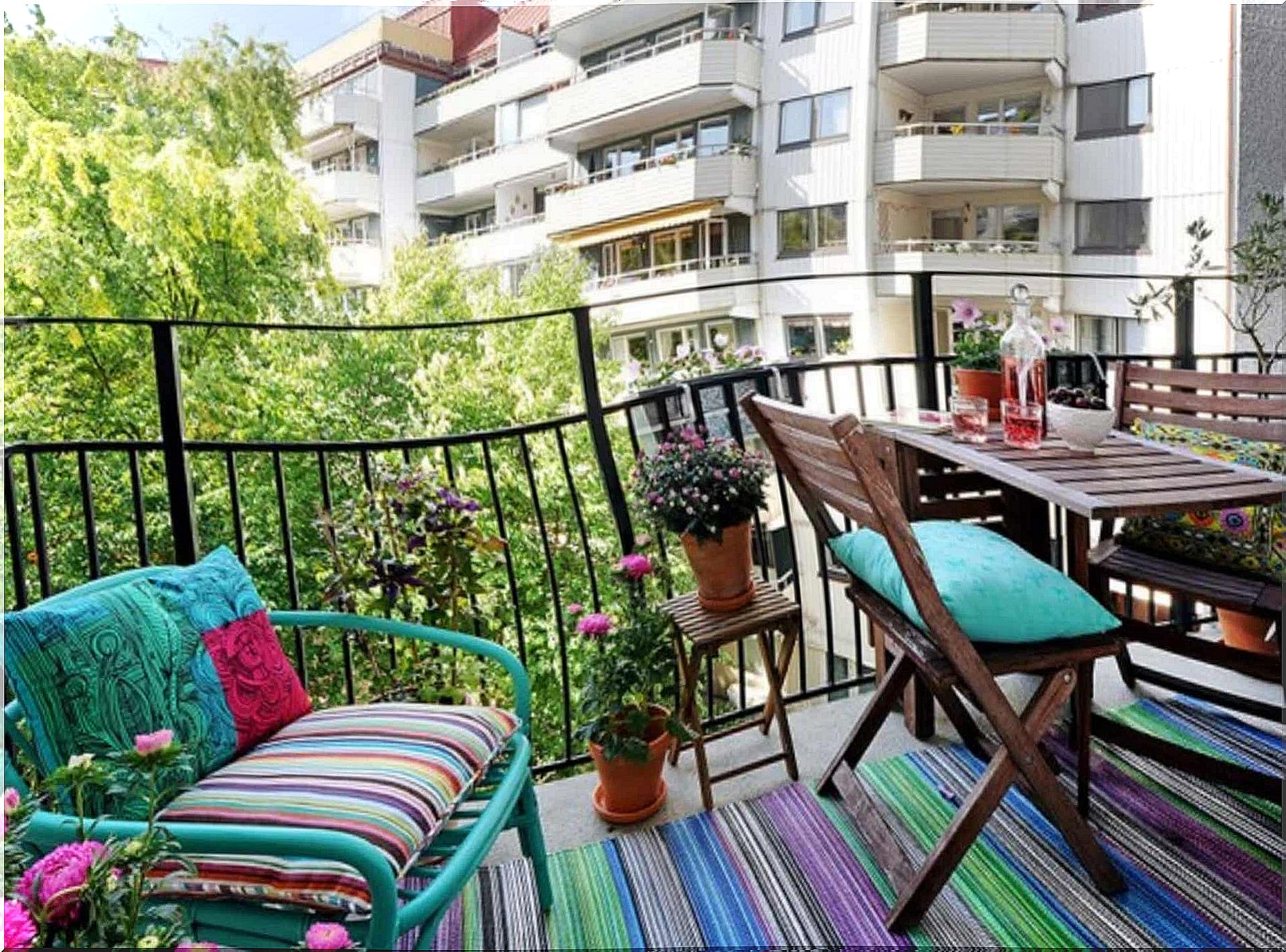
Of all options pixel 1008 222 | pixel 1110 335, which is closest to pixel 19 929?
pixel 1008 222

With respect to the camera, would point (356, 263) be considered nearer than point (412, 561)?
Answer: No

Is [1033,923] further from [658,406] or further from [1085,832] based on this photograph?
[658,406]

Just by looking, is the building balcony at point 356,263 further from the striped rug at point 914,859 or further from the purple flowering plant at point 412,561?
the striped rug at point 914,859

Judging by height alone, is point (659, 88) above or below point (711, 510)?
above

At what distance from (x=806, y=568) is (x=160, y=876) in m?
2.15

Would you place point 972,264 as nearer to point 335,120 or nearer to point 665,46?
point 665,46

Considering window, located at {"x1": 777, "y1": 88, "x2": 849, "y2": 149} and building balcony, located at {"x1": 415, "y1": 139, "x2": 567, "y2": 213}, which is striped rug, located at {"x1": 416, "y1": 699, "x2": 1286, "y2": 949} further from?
building balcony, located at {"x1": 415, "y1": 139, "x2": 567, "y2": 213}

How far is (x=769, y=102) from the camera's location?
2.63 meters

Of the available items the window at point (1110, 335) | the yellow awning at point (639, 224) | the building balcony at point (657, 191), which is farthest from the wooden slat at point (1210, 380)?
the yellow awning at point (639, 224)

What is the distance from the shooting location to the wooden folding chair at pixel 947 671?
129 cm

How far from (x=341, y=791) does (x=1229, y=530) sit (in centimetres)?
193

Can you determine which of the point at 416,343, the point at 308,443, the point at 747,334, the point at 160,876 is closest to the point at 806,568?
the point at 747,334

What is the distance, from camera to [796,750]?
79.0 inches

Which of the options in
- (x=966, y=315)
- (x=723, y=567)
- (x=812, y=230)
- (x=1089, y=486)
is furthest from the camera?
(x=812, y=230)
